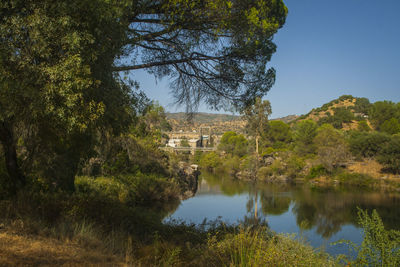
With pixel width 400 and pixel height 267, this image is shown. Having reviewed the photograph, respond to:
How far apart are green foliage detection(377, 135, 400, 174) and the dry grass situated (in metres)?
34.3

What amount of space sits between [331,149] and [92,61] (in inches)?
1368

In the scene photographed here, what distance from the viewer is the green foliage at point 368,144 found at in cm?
3409

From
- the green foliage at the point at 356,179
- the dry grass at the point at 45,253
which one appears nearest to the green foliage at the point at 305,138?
the green foliage at the point at 356,179

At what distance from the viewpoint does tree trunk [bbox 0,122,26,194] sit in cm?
505

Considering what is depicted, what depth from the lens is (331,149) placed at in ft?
113

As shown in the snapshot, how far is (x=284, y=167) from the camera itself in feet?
122

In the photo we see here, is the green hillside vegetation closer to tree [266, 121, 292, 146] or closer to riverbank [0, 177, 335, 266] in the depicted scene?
tree [266, 121, 292, 146]

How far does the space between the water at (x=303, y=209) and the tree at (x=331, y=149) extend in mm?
6668

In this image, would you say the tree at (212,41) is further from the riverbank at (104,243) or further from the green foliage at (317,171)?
the green foliage at (317,171)

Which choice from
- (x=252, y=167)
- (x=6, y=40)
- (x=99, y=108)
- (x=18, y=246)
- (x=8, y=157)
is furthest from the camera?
(x=252, y=167)

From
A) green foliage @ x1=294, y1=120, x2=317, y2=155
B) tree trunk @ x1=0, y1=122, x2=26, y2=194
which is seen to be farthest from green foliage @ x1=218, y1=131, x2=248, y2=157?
tree trunk @ x1=0, y1=122, x2=26, y2=194

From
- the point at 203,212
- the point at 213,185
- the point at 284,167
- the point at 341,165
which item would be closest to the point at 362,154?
the point at 341,165

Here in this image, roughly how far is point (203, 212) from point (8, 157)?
1287cm

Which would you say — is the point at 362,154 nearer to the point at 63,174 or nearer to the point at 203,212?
the point at 203,212
